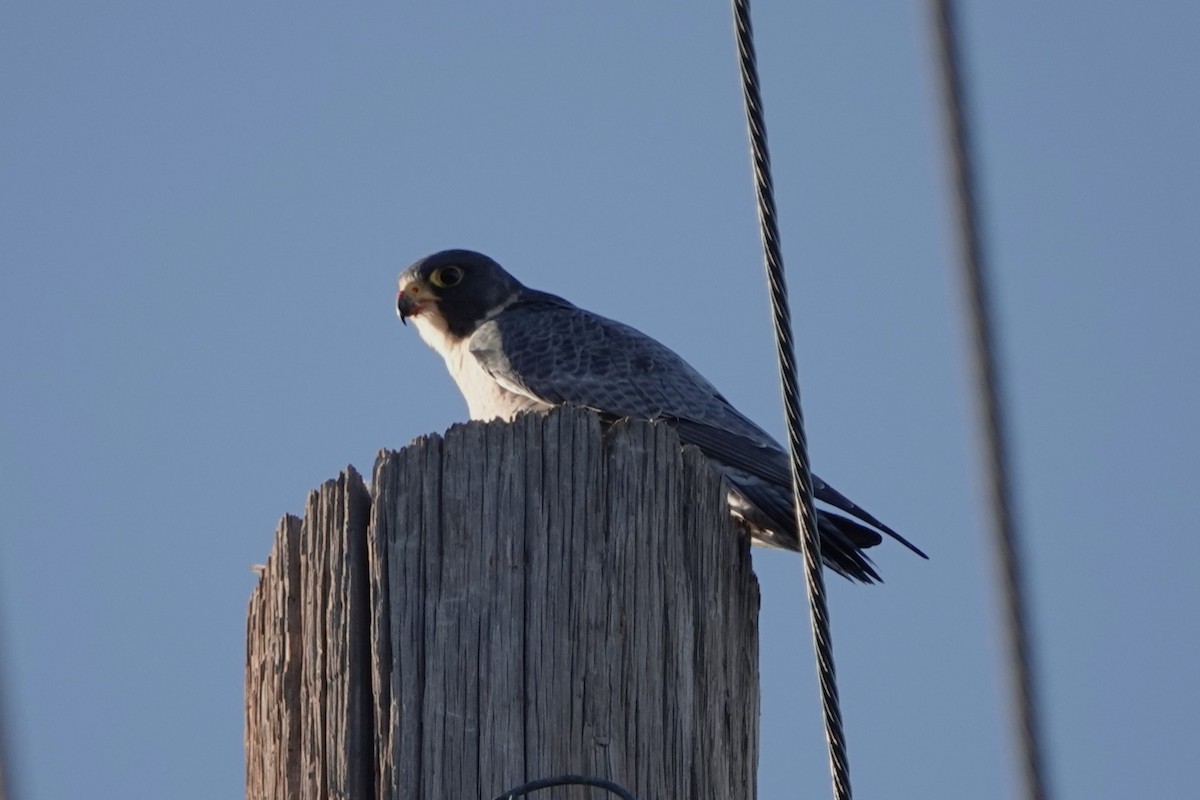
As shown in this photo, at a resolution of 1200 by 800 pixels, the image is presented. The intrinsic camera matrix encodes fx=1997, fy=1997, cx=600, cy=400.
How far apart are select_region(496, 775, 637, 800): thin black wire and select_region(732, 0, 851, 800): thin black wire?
1.40 feet

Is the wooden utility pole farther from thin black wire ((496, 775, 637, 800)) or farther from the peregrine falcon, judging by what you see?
the peregrine falcon

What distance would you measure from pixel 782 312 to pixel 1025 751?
1.15 m

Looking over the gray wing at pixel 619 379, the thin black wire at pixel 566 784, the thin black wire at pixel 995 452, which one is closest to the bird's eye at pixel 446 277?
the gray wing at pixel 619 379

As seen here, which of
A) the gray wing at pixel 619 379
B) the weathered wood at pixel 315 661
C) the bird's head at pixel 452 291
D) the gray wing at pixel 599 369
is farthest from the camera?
the bird's head at pixel 452 291

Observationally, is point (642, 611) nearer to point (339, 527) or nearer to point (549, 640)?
point (549, 640)

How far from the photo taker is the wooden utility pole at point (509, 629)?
12.1ft

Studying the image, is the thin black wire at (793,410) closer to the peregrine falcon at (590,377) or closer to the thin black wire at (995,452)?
the thin black wire at (995,452)

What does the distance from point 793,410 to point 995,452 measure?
84cm

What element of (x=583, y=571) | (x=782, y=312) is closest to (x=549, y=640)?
(x=583, y=571)

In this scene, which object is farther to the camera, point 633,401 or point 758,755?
point 633,401

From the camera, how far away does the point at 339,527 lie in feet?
12.9

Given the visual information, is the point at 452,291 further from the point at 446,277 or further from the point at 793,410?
the point at 793,410

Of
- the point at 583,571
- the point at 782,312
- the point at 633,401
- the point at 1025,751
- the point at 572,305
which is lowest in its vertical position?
the point at 1025,751

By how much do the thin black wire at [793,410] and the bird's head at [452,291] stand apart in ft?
17.2
